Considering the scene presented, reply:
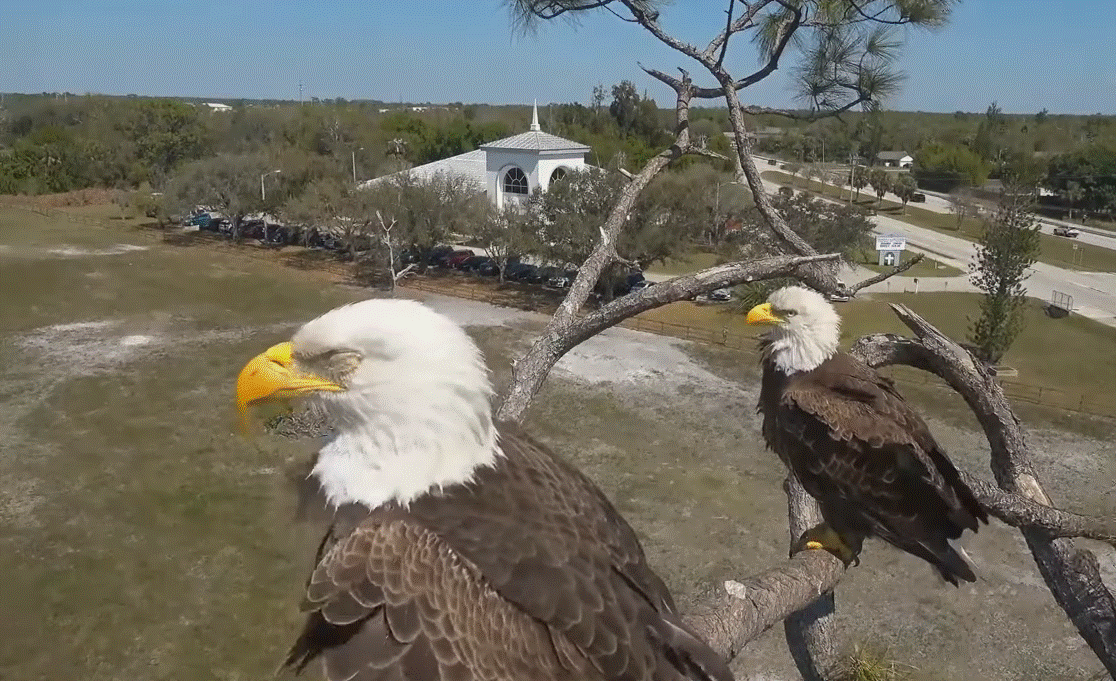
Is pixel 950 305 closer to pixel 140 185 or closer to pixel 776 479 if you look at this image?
pixel 776 479

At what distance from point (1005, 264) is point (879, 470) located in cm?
1676

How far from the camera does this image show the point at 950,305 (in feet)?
92.3

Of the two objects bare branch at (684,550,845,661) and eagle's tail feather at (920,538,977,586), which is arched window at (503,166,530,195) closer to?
eagle's tail feather at (920,538,977,586)

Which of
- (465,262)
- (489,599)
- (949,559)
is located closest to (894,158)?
(465,262)

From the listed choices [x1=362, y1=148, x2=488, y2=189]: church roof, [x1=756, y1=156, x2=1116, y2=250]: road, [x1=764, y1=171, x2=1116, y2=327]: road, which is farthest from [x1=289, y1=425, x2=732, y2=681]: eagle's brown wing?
[x1=362, y1=148, x2=488, y2=189]: church roof

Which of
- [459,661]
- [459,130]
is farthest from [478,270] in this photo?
[459,661]

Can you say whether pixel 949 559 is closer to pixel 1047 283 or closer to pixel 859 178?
pixel 1047 283

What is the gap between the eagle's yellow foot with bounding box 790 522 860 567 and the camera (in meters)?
4.64

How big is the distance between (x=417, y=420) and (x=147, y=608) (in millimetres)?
9849

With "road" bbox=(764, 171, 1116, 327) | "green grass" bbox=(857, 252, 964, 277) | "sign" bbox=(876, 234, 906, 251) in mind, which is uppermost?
"sign" bbox=(876, 234, 906, 251)

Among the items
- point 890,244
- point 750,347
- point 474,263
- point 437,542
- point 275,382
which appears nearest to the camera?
point 437,542

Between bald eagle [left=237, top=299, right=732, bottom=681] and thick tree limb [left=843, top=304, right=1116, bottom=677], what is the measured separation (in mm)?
3030

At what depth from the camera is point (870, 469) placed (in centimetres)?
460

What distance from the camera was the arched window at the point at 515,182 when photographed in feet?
128
